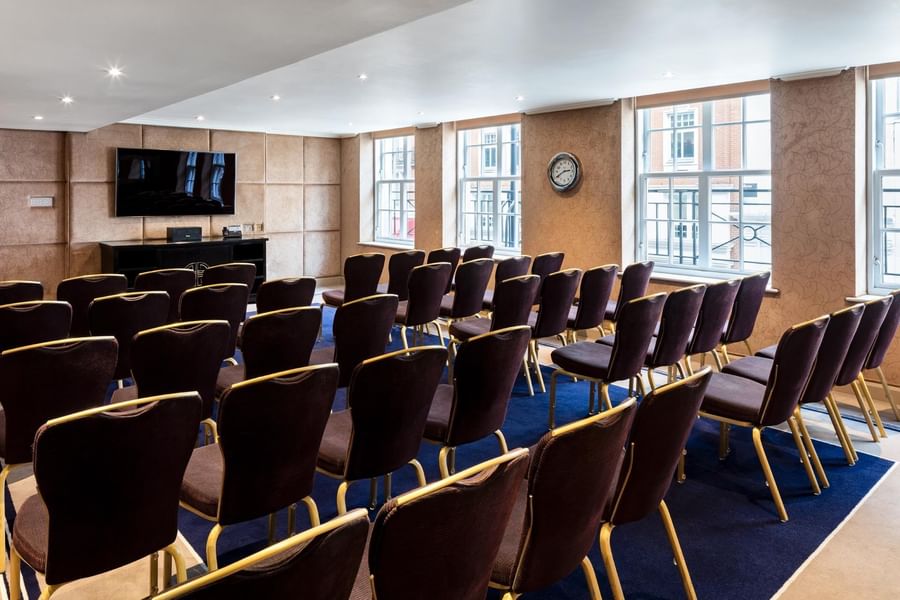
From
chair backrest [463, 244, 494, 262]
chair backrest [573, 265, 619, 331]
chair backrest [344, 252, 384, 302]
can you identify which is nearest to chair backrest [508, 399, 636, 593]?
chair backrest [573, 265, 619, 331]

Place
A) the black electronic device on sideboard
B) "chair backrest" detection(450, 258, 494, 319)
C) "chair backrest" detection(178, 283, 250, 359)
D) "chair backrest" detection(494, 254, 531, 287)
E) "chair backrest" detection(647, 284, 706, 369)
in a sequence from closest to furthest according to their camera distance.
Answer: "chair backrest" detection(647, 284, 706, 369), "chair backrest" detection(178, 283, 250, 359), "chair backrest" detection(450, 258, 494, 319), "chair backrest" detection(494, 254, 531, 287), the black electronic device on sideboard

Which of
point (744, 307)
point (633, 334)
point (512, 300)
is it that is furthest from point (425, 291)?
point (744, 307)

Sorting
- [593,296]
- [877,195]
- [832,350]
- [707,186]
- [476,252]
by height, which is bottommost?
[832,350]

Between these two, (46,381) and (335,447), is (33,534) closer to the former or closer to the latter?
(46,381)

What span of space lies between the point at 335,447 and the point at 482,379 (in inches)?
26.3

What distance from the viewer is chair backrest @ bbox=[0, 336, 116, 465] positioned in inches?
101

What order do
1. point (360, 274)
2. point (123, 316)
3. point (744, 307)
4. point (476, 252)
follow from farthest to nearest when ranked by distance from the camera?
1. point (476, 252)
2. point (360, 274)
3. point (744, 307)
4. point (123, 316)

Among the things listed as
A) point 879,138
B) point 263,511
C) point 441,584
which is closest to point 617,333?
point 263,511

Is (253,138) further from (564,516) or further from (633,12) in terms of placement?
(564,516)

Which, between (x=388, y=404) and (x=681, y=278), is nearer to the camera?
(x=388, y=404)

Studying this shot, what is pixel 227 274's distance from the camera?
5.71 m

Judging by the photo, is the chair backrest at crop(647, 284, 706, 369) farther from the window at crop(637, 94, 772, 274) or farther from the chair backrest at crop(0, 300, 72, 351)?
the chair backrest at crop(0, 300, 72, 351)

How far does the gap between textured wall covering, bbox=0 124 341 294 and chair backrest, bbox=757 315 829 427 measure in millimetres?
9025

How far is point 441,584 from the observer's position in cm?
156
